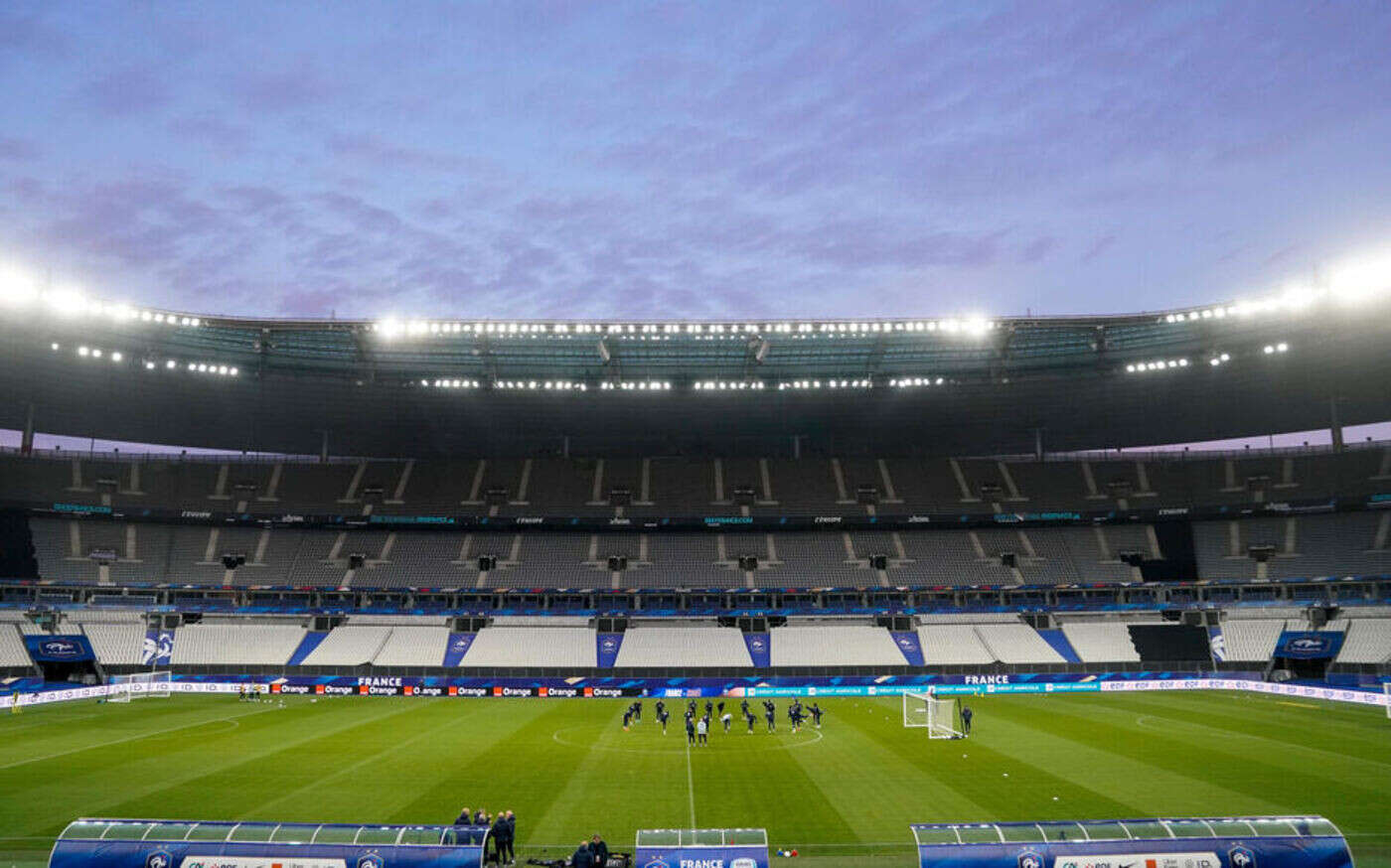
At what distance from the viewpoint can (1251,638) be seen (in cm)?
5644

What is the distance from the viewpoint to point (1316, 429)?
6862 centimetres

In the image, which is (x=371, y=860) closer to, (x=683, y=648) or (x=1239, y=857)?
(x=1239, y=857)

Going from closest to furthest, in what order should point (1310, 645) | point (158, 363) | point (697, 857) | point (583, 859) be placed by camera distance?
point (697, 857)
point (583, 859)
point (1310, 645)
point (158, 363)

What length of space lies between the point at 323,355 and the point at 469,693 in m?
21.9

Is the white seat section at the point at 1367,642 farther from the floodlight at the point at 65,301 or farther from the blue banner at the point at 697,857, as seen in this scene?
the floodlight at the point at 65,301

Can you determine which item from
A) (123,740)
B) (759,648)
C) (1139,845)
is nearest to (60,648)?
(123,740)

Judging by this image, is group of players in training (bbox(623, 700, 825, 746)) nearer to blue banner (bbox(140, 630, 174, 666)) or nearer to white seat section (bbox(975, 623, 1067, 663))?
white seat section (bbox(975, 623, 1067, 663))

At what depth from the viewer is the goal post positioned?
50.1 m

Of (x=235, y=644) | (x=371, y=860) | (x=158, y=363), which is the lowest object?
(x=235, y=644)

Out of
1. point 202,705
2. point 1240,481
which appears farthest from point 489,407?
point 1240,481

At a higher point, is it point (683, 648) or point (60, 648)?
point (60, 648)

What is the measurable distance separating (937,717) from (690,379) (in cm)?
2896

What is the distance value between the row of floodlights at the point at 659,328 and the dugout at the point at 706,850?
3759 centimetres

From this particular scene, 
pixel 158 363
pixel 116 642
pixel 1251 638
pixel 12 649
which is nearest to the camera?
pixel 12 649
